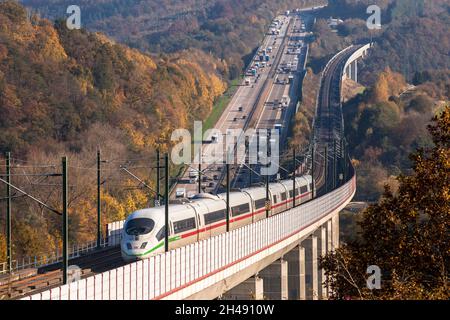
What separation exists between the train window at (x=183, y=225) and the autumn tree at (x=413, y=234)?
50.0 feet

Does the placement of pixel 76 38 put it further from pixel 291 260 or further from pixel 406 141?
pixel 291 260

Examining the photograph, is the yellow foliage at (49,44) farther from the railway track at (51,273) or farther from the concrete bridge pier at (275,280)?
the railway track at (51,273)

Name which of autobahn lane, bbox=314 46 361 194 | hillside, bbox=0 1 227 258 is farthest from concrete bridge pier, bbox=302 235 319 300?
autobahn lane, bbox=314 46 361 194

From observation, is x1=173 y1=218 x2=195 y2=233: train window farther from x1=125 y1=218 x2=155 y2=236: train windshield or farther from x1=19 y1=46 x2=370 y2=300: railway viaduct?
x1=19 y1=46 x2=370 y2=300: railway viaduct

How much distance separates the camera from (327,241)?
86562 millimetres

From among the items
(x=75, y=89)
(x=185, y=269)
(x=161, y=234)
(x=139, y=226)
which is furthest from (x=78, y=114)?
(x=185, y=269)

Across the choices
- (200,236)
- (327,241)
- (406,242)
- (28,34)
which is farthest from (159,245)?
(28,34)

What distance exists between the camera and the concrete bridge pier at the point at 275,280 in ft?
213

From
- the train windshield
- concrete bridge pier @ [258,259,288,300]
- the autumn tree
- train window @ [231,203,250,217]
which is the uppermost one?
the autumn tree

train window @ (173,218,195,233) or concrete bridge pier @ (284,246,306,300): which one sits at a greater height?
train window @ (173,218,195,233)

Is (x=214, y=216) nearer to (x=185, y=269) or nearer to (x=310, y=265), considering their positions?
(x=185, y=269)

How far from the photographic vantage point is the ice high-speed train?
157 feet

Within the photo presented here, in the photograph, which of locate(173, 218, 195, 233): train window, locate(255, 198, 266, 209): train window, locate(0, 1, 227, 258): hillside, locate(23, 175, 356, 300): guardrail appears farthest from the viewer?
locate(0, 1, 227, 258): hillside

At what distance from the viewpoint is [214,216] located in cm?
5634
